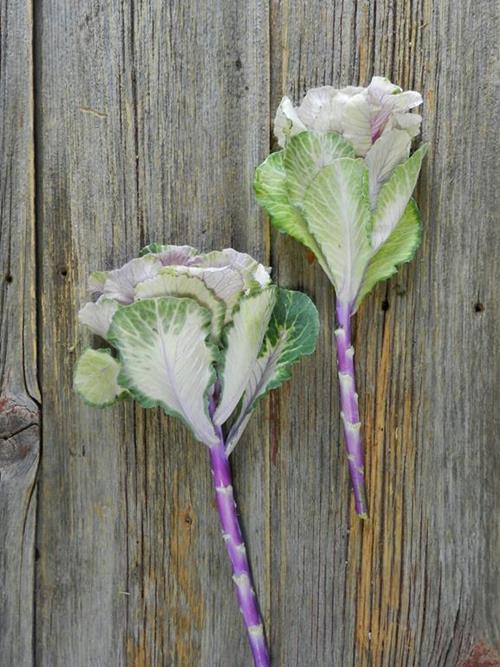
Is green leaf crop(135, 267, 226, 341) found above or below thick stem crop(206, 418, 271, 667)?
above

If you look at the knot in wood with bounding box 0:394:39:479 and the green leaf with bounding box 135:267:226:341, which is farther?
the knot in wood with bounding box 0:394:39:479

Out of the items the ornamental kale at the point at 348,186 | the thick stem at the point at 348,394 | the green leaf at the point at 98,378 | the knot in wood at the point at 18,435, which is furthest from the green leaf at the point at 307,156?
the knot in wood at the point at 18,435

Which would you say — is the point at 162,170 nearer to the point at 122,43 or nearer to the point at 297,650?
the point at 122,43

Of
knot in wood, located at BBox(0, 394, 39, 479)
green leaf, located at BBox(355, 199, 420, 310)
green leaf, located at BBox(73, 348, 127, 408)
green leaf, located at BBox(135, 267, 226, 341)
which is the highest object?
green leaf, located at BBox(355, 199, 420, 310)

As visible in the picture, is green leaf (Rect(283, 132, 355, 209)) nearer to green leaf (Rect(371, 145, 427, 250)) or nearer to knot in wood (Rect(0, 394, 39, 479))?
green leaf (Rect(371, 145, 427, 250))

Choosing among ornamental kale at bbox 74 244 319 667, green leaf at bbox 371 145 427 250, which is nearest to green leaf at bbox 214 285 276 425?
ornamental kale at bbox 74 244 319 667

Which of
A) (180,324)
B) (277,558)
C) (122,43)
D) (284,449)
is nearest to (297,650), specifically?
(277,558)
